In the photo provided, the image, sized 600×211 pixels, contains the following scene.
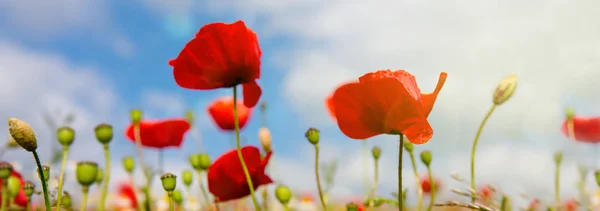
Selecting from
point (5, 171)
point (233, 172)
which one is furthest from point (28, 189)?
point (233, 172)

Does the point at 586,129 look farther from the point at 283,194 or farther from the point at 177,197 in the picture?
the point at 177,197

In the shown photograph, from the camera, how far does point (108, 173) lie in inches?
56.1

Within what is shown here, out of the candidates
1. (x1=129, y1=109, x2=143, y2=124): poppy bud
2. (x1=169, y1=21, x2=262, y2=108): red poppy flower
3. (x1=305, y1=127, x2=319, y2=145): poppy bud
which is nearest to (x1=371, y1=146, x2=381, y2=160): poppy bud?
(x1=305, y1=127, x2=319, y2=145): poppy bud

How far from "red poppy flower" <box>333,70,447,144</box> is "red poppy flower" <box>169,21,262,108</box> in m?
0.33

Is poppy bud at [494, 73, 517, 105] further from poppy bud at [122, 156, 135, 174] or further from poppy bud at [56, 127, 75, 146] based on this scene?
poppy bud at [122, 156, 135, 174]

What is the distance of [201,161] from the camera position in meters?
1.88

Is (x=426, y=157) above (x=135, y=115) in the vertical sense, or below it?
below

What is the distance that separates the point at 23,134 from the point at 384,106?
62cm

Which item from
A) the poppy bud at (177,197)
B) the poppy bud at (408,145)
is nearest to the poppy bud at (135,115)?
the poppy bud at (177,197)

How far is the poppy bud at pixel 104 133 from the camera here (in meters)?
1.54

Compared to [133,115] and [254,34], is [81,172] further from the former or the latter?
[133,115]

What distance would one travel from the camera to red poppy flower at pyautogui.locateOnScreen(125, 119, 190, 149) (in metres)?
2.45

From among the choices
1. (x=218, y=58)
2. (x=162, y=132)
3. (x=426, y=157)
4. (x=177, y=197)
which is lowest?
(x=177, y=197)

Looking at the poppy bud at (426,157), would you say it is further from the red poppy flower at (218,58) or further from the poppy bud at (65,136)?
the poppy bud at (65,136)
